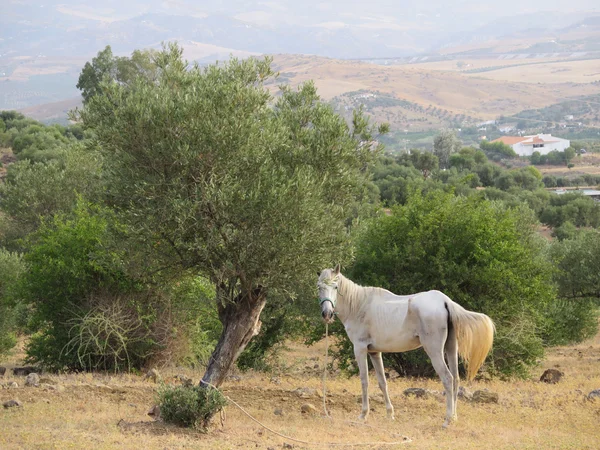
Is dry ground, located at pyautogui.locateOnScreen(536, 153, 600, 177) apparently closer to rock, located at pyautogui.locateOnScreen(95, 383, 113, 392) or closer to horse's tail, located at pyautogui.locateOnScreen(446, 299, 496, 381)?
horse's tail, located at pyautogui.locateOnScreen(446, 299, 496, 381)

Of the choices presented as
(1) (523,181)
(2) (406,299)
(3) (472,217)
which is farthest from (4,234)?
(1) (523,181)

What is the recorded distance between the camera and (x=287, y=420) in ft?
49.5

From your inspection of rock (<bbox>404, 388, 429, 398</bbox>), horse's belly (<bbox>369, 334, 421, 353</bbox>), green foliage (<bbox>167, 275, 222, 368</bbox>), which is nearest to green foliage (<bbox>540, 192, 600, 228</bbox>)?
green foliage (<bbox>167, 275, 222, 368</bbox>)

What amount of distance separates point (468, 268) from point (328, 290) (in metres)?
9.84

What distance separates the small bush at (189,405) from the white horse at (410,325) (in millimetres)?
2827

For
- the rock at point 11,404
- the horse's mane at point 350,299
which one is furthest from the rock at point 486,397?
the rock at point 11,404

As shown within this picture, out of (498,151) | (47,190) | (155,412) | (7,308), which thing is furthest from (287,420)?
(498,151)

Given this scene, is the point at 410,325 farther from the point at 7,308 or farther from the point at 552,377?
the point at 7,308

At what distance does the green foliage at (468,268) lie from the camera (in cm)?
2264

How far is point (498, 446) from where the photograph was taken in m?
12.6

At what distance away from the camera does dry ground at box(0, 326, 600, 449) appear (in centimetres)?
1257

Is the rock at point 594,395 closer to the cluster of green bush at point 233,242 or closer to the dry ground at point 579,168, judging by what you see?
the cluster of green bush at point 233,242

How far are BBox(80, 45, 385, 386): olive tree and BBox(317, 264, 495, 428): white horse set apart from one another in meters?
0.98

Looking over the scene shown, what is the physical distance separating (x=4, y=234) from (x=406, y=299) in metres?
41.4
